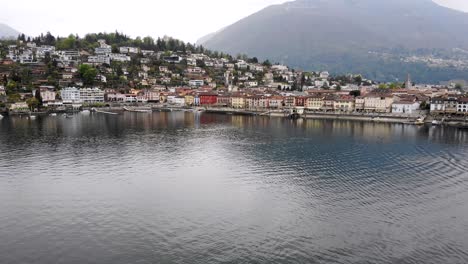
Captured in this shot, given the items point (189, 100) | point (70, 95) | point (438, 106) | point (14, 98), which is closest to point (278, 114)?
point (189, 100)

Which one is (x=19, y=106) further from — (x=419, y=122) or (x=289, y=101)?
(x=419, y=122)

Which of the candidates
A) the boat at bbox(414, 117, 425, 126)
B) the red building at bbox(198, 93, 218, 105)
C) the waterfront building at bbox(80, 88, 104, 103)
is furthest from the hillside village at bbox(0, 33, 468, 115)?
the boat at bbox(414, 117, 425, 126)

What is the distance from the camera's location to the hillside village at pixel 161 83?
36219 mm

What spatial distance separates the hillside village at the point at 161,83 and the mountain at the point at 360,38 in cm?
5333

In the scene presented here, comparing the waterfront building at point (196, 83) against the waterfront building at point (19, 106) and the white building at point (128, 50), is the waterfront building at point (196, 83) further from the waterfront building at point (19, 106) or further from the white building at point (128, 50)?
the waterfront building at point (19, 106)

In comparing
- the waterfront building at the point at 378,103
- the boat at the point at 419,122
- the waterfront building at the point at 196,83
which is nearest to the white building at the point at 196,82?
the waterfront building at the point at 196,83

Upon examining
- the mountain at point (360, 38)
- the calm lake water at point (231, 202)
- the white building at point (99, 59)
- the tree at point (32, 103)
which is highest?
the mountain at point (360, 38)

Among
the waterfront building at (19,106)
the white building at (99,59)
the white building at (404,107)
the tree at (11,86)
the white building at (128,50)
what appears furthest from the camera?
the white building at (128,50)

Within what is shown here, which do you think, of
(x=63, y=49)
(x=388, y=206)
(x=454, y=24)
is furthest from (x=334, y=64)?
(x=388, y=206)

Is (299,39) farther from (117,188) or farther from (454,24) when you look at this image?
(117,188)

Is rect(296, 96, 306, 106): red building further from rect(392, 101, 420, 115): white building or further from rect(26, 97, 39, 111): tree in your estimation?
rect(26, 97, 39, 111): tree

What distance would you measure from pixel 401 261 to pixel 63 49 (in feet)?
202

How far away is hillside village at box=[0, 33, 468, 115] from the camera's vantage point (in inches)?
1426

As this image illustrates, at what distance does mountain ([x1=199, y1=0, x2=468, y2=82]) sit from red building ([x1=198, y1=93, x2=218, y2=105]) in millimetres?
81458
